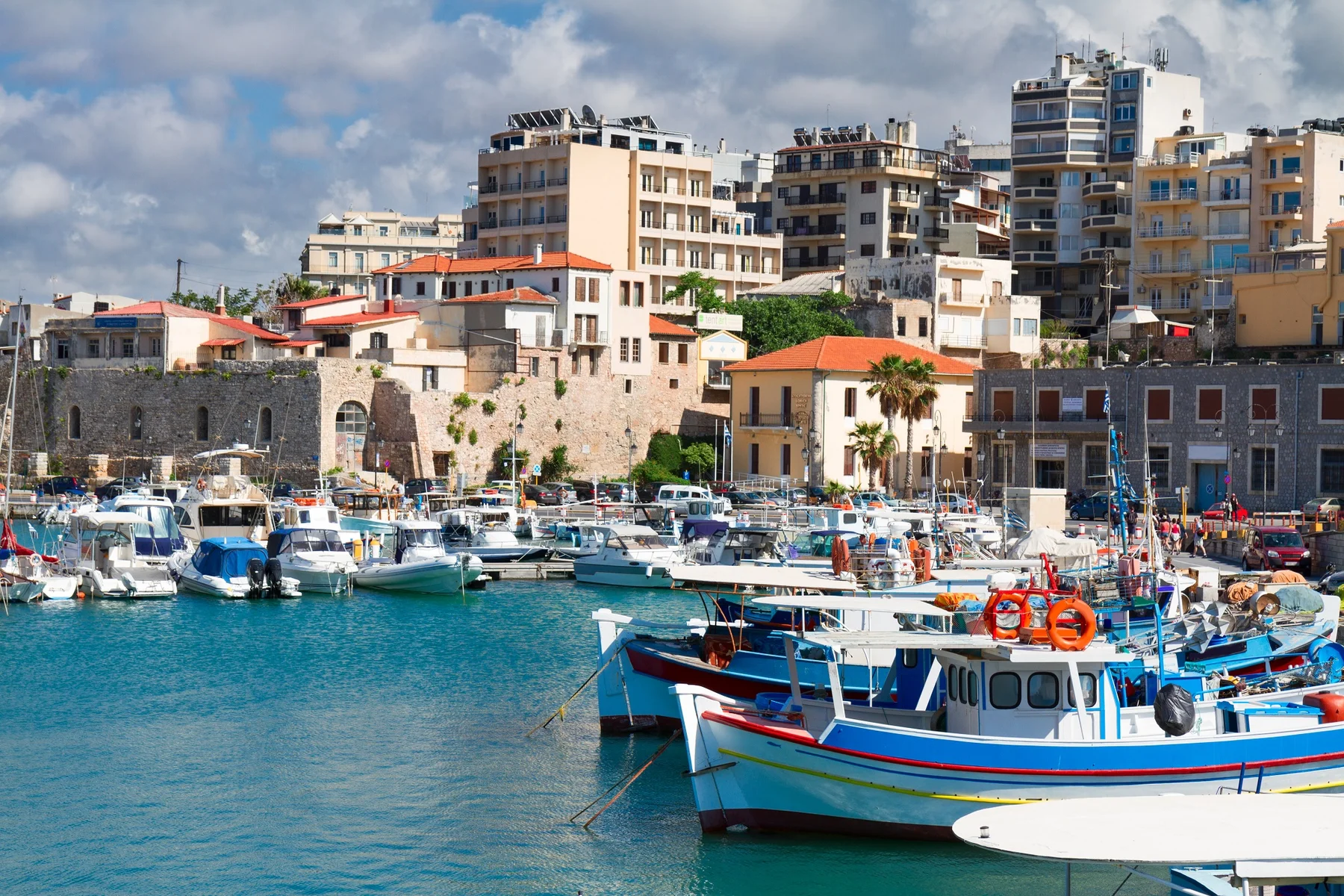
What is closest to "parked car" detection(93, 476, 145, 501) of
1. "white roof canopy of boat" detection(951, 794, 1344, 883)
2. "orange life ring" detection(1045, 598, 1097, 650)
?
"orange life ring" detection(1045, 598, 1097, 650)

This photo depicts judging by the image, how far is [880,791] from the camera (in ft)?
63.4

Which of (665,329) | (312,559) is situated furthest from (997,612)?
(665,329)

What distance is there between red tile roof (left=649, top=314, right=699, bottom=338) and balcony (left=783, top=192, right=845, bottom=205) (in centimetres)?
2262

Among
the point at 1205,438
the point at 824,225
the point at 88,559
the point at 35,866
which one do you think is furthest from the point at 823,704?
the point at 824,225

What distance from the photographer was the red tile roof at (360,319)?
7119cm

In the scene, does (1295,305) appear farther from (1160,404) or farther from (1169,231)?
(1169,231)

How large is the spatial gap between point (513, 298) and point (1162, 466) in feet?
95.4

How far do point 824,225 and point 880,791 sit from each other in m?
82.5

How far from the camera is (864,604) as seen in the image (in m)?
21.4

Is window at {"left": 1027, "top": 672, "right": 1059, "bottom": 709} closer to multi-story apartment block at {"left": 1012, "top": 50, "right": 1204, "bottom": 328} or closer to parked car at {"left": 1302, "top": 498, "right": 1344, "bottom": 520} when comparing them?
parked car at {"left": 1302, "top": 498, "right": 1344, "bottom": 520}

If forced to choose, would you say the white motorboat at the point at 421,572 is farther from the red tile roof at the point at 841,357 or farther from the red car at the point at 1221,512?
the red tile roof at the point at 841,357

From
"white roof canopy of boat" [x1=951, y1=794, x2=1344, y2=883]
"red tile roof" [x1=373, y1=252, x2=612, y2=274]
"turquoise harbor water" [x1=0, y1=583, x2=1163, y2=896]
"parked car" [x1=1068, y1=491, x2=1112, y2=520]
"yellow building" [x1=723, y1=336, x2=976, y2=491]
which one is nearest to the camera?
"white roof canopy of boat" [x1=951, y1=794, x2=1344, y2=883]

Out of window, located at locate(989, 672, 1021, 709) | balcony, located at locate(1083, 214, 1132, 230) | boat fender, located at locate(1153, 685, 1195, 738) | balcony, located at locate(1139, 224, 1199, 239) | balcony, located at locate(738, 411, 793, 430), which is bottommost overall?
boat fender, located at locate(1153, 685, 1195, 738)

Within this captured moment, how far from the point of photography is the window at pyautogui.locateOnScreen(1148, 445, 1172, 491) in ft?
184
